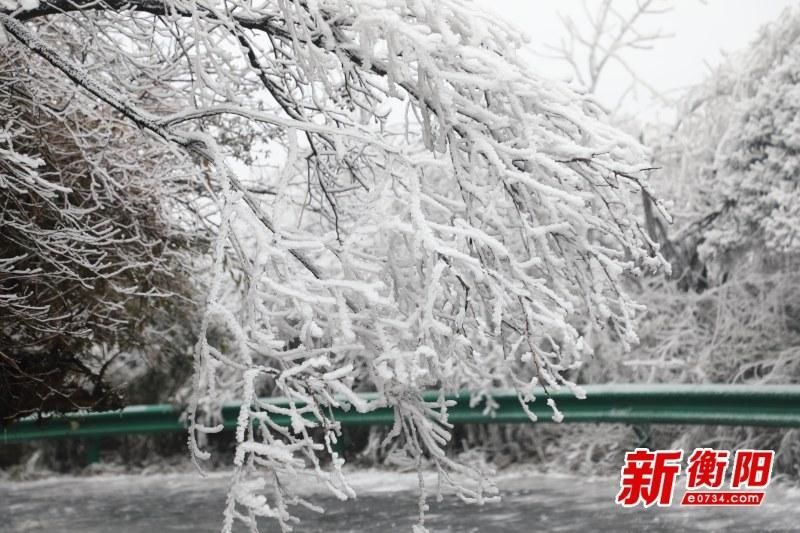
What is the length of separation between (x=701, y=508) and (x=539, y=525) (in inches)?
44.3

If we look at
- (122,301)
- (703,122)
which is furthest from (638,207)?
(122,301)

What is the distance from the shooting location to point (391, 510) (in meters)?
8.84

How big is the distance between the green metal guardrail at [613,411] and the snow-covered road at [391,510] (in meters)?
0.58

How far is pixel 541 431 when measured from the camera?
1163cm

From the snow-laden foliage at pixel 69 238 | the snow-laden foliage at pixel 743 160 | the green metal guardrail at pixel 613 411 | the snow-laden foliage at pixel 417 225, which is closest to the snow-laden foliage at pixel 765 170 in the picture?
the snow-laden foliage at pixel 743 160

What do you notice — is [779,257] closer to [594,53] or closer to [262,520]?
[262,520]

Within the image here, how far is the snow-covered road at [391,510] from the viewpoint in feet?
24.6

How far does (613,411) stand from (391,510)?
6.65ft

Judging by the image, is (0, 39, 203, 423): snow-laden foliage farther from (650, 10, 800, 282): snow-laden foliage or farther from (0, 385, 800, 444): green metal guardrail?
(650, 10, 800, 282): snow-laden foliage
